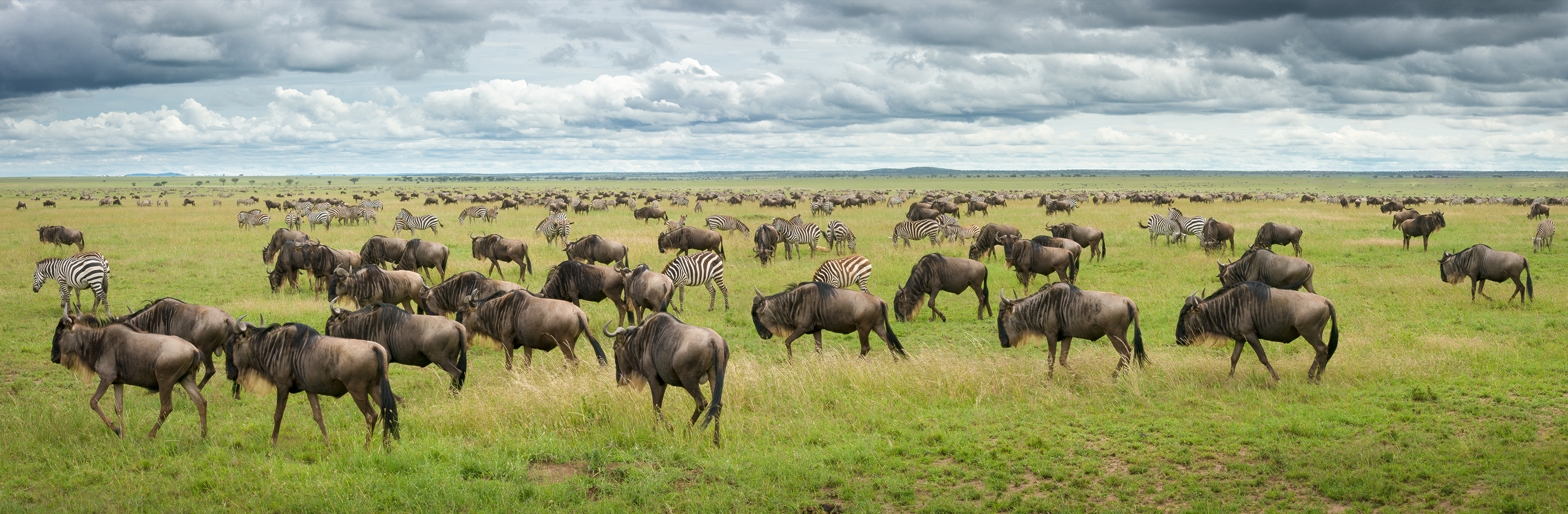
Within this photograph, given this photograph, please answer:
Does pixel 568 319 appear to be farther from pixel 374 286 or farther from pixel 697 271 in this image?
pixel 697 271

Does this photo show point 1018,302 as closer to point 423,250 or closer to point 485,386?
point 485,386

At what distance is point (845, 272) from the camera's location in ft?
60.3

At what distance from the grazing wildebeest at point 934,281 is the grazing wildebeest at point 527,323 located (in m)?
7.06

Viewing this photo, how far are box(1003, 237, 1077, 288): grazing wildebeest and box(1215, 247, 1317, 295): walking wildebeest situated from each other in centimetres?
342

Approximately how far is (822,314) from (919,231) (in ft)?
60.5

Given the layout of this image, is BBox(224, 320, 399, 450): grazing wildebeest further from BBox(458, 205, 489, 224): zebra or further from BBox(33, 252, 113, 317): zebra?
BBox(458, 205, 489, 224): zebra

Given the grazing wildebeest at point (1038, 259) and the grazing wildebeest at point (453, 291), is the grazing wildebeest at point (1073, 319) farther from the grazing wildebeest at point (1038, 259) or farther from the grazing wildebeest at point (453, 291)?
the grazing wildebeest at point (1038, 259)

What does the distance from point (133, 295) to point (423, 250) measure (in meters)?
6.22

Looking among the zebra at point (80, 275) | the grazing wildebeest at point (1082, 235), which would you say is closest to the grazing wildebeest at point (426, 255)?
the zebra at point (80, 275)

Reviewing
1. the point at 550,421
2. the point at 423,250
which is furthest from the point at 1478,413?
the point at 423,250

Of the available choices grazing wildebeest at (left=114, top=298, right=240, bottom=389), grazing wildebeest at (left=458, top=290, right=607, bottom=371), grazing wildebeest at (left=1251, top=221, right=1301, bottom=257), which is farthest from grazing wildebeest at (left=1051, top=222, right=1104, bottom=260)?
grazing wildebeest at (left=114, top=298, right=240, bottom=389)

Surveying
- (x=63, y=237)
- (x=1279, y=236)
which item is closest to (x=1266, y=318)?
(x=1279, y=236)

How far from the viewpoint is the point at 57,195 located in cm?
9056

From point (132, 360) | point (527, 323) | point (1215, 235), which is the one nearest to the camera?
point (132, 360)
